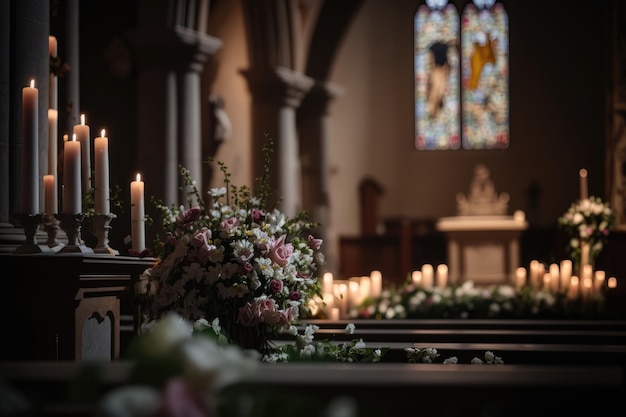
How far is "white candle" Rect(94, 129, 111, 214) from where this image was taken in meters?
3.50

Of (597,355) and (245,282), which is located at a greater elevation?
(245,282)

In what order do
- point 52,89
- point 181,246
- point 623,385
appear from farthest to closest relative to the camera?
point 52,89 < point 181,246 < point 623,385

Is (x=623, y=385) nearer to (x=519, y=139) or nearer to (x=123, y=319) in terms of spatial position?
(x=123, y=319)

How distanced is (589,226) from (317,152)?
4908 millimetres

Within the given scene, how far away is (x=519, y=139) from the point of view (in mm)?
17953

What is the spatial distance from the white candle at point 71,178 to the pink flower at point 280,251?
26.8 inches

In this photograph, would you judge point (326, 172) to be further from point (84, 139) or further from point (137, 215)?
point (84, 139)

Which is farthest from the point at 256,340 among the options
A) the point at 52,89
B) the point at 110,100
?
the point at 110,100

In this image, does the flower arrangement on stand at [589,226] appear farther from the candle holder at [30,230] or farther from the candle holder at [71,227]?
the candle holder at [30,230]

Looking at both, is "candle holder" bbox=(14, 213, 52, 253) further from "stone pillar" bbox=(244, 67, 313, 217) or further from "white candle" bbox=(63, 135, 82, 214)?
"stone pillar" bbox=(244, 67, 313, 217)

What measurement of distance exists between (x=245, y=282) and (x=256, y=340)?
0.22 metres

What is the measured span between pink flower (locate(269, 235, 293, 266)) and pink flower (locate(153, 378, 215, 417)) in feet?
7.75

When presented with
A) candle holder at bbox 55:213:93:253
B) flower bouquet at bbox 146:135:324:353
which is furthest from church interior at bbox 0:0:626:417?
flower bouquet at bbox 146:135:324:353

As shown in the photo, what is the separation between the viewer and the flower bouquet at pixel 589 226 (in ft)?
30.7
